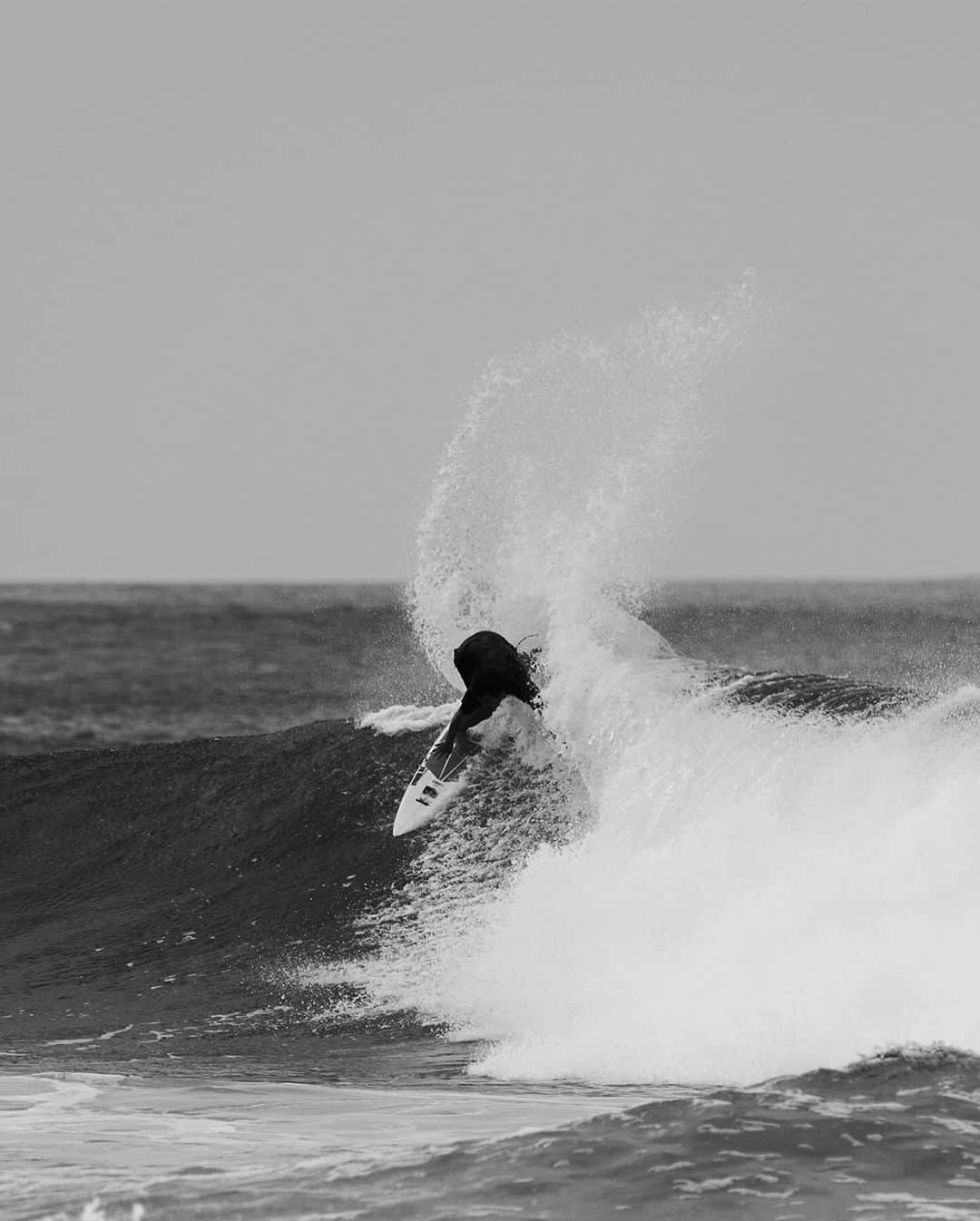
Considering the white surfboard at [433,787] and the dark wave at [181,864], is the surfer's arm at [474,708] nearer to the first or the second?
the white surfboard at [433,787]

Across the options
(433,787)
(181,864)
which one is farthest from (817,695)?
(181,864)

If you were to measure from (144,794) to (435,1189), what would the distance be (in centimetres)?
1198

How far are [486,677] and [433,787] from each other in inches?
47.7

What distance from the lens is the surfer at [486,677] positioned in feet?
45.1

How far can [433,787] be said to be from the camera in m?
14.3

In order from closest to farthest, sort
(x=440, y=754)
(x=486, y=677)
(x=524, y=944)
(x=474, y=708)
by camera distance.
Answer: (x=524, y=944), (x=486, y=677), (x=474, y=708), (x=440, y=754)

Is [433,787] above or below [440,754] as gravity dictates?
below

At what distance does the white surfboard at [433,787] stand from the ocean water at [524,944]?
0.19 m

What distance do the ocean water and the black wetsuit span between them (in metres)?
0.23

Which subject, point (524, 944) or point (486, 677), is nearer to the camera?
point (524, 944)

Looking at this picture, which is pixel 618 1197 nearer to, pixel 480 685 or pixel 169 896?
pixel 480 685

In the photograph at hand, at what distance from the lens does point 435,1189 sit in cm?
639

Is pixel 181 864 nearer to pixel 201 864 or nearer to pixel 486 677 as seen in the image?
pixel 201 864

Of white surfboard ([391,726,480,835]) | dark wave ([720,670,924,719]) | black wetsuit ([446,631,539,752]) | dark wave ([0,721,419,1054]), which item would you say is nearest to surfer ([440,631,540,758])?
black wetsuit ([446,631,539,752])
